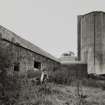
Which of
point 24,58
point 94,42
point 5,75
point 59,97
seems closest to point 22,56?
point 24,58

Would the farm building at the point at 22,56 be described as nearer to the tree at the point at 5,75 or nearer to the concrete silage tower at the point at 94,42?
the tree at the point at 5,75

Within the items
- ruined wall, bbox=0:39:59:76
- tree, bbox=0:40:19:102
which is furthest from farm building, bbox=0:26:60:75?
tree, bbox=0:40:19:102

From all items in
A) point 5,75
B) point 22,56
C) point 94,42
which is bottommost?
point 5,75

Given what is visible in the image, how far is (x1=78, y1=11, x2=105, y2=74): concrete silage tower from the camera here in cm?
2102

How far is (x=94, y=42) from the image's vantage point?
21875mm

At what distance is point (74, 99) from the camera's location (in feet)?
30.5

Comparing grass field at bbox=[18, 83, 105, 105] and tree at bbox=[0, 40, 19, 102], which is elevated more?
tree at bbox=[0, 40, 19, 102]

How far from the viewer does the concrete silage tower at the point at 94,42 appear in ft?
68.9

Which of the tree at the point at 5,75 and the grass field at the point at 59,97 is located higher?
the tree at the point at 5,75

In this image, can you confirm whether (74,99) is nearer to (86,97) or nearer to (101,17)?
(86,97)

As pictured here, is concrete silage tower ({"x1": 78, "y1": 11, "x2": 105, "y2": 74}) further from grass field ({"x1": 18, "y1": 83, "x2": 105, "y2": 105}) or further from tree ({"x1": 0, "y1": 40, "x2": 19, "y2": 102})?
tree ({"x1": 0, "y1": 40, "x2": 19, "y2": 102})

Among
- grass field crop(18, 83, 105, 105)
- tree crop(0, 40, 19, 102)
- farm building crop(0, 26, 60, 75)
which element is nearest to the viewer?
tree crop(0, 40, 19, 102)

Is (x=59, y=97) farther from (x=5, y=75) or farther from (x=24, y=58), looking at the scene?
(x=24, y=58)

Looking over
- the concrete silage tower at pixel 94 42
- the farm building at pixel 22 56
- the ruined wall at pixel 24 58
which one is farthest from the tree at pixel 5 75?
the concrete silage tower at pixel 94 42
